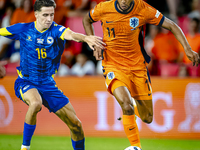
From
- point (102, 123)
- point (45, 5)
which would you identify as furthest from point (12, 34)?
point (102, 123)

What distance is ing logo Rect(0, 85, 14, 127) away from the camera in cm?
725

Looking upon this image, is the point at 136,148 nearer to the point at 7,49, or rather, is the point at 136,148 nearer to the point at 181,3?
the point at 7,49

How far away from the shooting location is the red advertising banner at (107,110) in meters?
7.09

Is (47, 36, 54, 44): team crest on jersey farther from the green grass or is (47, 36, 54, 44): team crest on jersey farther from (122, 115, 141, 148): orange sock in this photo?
the green grass

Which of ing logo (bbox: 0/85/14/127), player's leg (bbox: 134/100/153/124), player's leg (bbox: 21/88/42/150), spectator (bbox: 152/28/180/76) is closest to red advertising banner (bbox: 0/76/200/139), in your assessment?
ing logo (bbox: 0/85/14/127)

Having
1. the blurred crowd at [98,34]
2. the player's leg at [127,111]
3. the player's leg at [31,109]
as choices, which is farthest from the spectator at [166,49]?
the player's leg at [31,109]

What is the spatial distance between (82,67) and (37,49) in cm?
337

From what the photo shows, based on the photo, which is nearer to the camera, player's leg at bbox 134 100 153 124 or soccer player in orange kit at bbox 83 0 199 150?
soccer player in orange kit at bbox 83 0 199 150

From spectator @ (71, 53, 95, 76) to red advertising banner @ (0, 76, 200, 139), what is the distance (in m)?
0.68

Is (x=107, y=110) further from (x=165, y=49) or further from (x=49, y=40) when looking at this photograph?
(x=49, y=40)

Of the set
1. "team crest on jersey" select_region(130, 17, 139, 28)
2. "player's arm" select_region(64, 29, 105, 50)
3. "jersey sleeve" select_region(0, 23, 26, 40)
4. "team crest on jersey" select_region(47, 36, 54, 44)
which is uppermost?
"team crest on jersey" select_region(130, 17, 139, 28)

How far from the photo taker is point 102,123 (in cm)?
722

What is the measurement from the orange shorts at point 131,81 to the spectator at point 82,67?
2.91 m

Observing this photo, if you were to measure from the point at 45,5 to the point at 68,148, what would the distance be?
2.77m
